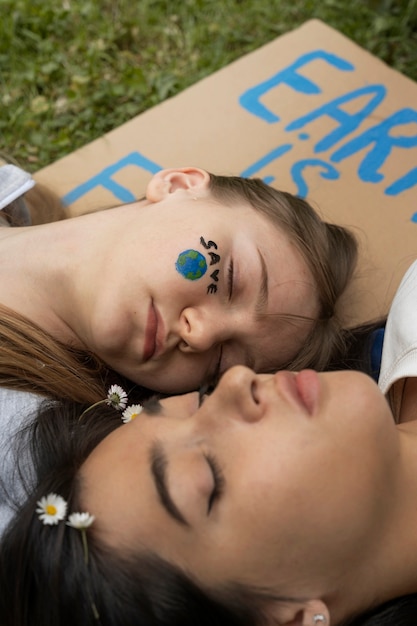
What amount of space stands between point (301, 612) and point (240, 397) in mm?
417

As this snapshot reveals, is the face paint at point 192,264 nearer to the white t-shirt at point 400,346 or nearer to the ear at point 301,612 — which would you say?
the white t-shirt at point 400,346

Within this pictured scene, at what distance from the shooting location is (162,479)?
1.26 meters

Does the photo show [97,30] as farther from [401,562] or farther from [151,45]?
[401,562]

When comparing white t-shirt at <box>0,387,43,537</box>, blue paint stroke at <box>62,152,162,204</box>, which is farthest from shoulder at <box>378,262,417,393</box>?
blue paint stroke at <box>62,152,162,204</box>

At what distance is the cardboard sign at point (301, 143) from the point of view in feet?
7.99

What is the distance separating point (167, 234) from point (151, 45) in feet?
5.88

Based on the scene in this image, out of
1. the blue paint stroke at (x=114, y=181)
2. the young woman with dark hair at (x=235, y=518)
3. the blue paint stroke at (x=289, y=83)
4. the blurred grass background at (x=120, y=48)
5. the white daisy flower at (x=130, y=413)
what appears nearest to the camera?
the young woman with dark hair at (x=235, y=518)

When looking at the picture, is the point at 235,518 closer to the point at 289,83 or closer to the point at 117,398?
the point at 117,398

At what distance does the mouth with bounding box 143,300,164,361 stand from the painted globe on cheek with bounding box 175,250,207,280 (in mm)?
111

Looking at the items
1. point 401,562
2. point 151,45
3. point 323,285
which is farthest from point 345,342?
point 151,45

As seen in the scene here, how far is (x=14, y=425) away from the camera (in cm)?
179

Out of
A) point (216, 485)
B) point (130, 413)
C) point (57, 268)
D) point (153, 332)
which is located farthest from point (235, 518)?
point (57, 268)

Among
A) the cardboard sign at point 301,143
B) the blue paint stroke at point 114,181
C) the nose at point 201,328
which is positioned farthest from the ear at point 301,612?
the blue paint stroke at point 114,181

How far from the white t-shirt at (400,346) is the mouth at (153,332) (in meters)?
0.58
